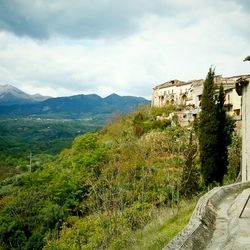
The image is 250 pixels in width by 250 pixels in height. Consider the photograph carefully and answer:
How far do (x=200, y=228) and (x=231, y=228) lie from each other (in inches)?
28.6

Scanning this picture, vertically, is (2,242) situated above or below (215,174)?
below

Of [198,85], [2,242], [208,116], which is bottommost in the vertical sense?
[2,242]

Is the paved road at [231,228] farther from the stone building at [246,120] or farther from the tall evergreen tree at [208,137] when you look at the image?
the tall evergreen tree at [208,137]

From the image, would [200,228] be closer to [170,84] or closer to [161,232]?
[161,232]

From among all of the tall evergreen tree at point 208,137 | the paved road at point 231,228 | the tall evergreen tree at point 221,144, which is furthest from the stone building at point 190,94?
the paved road at point 231,228

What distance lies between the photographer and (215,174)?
A: 25609mm

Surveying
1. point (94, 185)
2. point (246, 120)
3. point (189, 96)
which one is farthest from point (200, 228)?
point (189, 96)

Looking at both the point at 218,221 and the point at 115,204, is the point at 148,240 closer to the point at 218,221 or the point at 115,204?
the point at 218,221

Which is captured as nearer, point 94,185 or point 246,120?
point 246,120

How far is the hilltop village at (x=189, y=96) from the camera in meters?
54.9

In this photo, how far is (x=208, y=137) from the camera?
87.8ft

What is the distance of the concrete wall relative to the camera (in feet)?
25.7

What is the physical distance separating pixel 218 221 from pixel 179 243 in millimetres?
3062

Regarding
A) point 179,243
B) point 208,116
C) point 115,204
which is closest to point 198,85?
point 208,116
